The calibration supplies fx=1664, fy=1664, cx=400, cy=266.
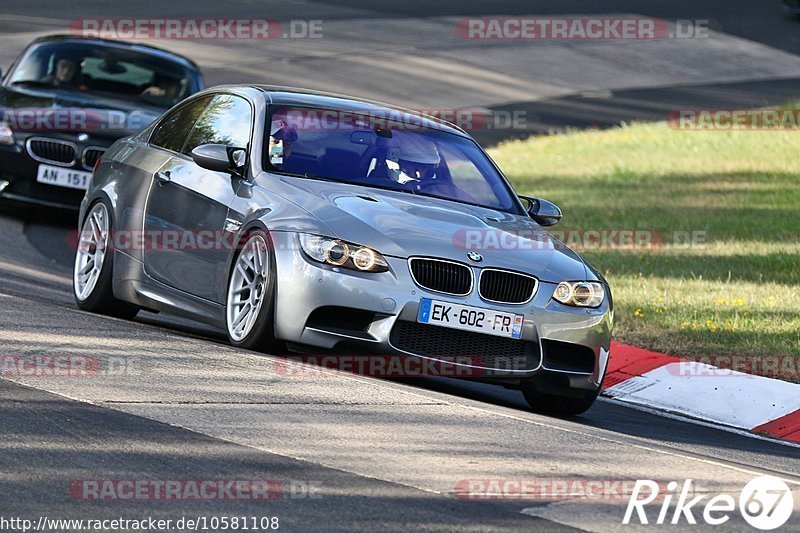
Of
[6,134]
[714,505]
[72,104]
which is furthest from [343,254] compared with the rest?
[72,104]

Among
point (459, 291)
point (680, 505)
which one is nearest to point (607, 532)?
point (680, 505)

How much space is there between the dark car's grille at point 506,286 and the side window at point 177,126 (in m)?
2.67

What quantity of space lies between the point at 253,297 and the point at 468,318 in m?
1.21

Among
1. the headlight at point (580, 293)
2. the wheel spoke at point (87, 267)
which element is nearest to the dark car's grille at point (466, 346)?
the headlight at point (580, 293)

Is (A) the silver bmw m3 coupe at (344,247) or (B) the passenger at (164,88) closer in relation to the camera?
(A) the silver bmw m3 coupe at (344,247)

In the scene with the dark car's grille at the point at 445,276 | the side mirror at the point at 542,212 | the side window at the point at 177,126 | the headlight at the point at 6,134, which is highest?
the side window at the point at 177,126

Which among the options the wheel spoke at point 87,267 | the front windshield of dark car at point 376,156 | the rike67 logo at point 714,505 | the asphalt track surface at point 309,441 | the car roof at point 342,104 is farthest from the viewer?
the wheel spoke at point 87,267

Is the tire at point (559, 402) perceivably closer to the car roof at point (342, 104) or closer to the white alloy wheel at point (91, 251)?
the car roof at point (342, 104)

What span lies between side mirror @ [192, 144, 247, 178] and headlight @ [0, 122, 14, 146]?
18.3 feet

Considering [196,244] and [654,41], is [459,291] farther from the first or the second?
[654,41]

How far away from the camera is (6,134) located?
582 inches

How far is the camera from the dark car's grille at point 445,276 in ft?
28.1

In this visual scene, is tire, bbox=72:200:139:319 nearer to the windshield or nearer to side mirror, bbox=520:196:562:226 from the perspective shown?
side mirror, bbox=520:196:562:226

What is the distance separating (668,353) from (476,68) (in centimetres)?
1973
